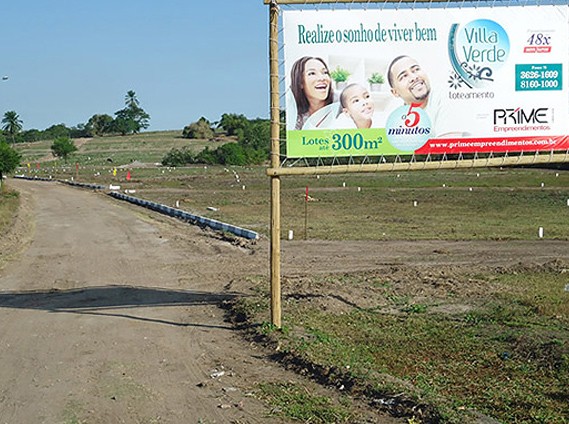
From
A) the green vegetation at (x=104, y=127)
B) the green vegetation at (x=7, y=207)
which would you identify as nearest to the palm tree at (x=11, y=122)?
the green vegetation at (x=104, y=127)

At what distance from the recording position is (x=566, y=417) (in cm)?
752

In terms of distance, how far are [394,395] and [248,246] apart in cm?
1440

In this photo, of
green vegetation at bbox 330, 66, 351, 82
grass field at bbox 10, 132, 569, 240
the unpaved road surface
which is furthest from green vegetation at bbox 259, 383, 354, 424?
grass field at bbox 10, 132, 569, 240

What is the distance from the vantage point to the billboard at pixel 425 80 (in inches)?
436

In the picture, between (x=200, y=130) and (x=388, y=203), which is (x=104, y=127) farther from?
(x=388, y=203)

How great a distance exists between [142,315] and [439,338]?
5184 millimetres

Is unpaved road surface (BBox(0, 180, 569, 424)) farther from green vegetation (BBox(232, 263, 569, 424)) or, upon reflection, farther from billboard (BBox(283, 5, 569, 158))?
billboard (BBox(283, 5, 569, 158))

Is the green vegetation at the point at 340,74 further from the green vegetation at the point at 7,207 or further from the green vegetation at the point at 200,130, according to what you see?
the green vegetation at the point at 200,130

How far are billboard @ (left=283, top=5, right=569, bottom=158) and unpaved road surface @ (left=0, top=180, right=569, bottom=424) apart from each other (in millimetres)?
3508

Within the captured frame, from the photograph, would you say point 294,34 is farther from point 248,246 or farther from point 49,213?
point 49,213

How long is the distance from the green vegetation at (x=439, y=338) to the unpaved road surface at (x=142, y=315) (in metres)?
0.72

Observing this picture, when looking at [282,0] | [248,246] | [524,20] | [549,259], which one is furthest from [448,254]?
[282,0]

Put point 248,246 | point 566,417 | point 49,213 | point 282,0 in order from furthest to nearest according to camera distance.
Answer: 1. point 49,213
2. point 248,246
3. point 282,0
4. point 566,417

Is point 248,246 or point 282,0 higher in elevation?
point 282,0
